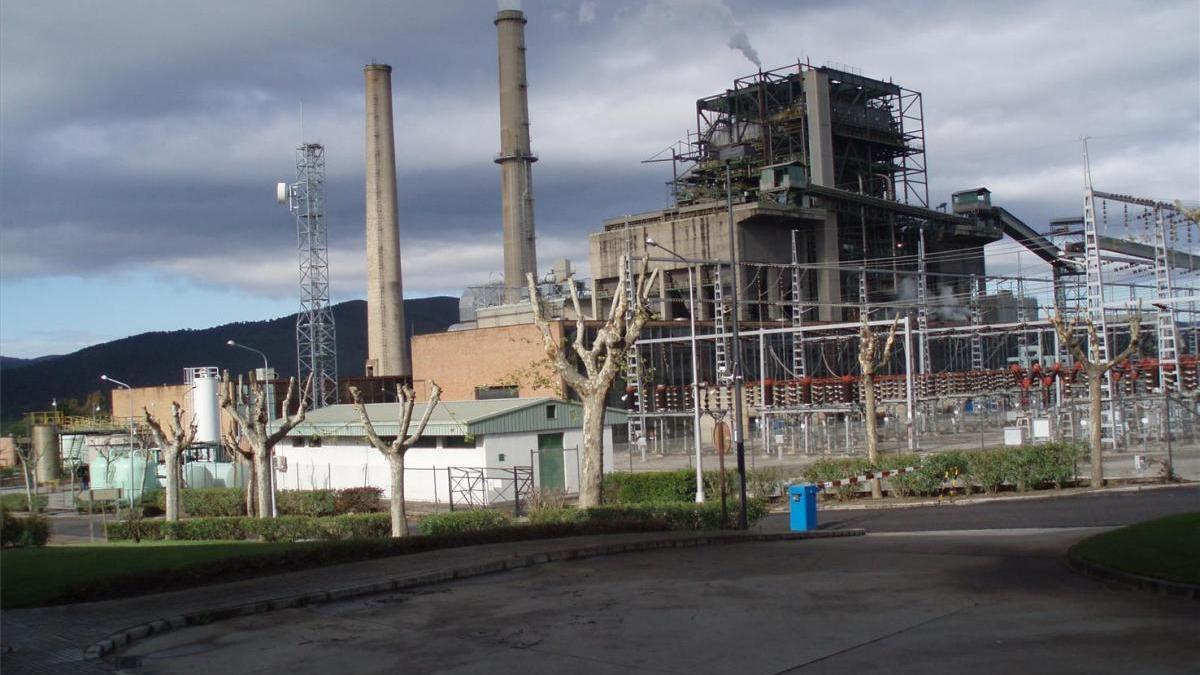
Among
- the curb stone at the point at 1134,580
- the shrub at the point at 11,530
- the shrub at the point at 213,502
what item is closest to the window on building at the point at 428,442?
the shrub at the point at 213,502

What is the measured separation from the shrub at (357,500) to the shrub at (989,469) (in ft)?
65.4

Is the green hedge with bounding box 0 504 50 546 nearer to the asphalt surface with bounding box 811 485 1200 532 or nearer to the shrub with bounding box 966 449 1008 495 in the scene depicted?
the asphalt surface with bounding box 811 485 1200 532

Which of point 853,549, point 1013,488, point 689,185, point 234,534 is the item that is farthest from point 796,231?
point 853,549

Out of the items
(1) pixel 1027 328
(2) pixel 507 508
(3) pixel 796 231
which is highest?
(3) pixel 796 231

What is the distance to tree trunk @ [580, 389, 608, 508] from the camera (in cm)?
2591

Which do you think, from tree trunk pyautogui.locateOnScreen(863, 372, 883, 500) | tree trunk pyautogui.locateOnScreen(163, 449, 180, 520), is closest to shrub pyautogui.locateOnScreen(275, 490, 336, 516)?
tree trunk pyautogui.locateOnScreen(163, 449, 180, 520)

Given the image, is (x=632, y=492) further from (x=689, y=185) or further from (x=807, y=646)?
(x=689, y=185)

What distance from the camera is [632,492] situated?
3466 cm

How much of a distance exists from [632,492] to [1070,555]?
730 inches

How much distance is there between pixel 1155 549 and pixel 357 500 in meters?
28.8

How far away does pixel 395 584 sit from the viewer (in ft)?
53.6

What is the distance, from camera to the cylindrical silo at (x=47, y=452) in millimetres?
56075

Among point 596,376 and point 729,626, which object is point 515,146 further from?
point 729,626

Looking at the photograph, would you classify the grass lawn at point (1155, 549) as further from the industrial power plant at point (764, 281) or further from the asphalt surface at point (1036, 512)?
the industrial power plant at point (764, 281)
